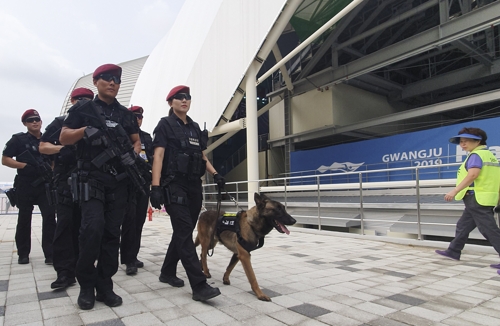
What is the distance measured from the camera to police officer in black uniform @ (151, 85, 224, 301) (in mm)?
→ 2750

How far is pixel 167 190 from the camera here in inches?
115

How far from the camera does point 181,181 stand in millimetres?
2996

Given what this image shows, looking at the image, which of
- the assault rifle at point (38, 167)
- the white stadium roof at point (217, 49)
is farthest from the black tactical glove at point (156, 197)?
the white stadium roof at point (217, 49)

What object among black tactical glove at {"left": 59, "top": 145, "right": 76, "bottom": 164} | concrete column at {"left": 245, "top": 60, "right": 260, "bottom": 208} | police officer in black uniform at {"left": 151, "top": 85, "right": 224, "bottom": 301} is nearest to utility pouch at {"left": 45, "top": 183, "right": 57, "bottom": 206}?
black tactical glove at {"left": 59, "top": 145, "right": 76, "bottom": 164}

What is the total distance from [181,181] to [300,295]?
59.9 inches

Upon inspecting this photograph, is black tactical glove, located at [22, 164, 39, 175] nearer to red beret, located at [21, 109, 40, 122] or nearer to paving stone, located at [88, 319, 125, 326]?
red beret, located at [21, 109, 40, 122]

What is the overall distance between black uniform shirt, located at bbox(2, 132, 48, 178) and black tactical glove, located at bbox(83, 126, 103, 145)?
227 cm

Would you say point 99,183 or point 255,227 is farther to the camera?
point 255,227

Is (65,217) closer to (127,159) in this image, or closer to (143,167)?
(143,167)

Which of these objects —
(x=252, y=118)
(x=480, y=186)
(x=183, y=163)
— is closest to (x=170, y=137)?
(x=183, y=163)

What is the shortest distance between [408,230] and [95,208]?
222 inches

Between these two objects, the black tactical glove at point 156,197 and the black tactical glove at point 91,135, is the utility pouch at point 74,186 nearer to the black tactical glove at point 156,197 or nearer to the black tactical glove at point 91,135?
the black tactical glove at point 91,135

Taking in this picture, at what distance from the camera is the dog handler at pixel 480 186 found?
3846 millimetres

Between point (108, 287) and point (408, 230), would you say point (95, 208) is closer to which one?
point (108, 287)
